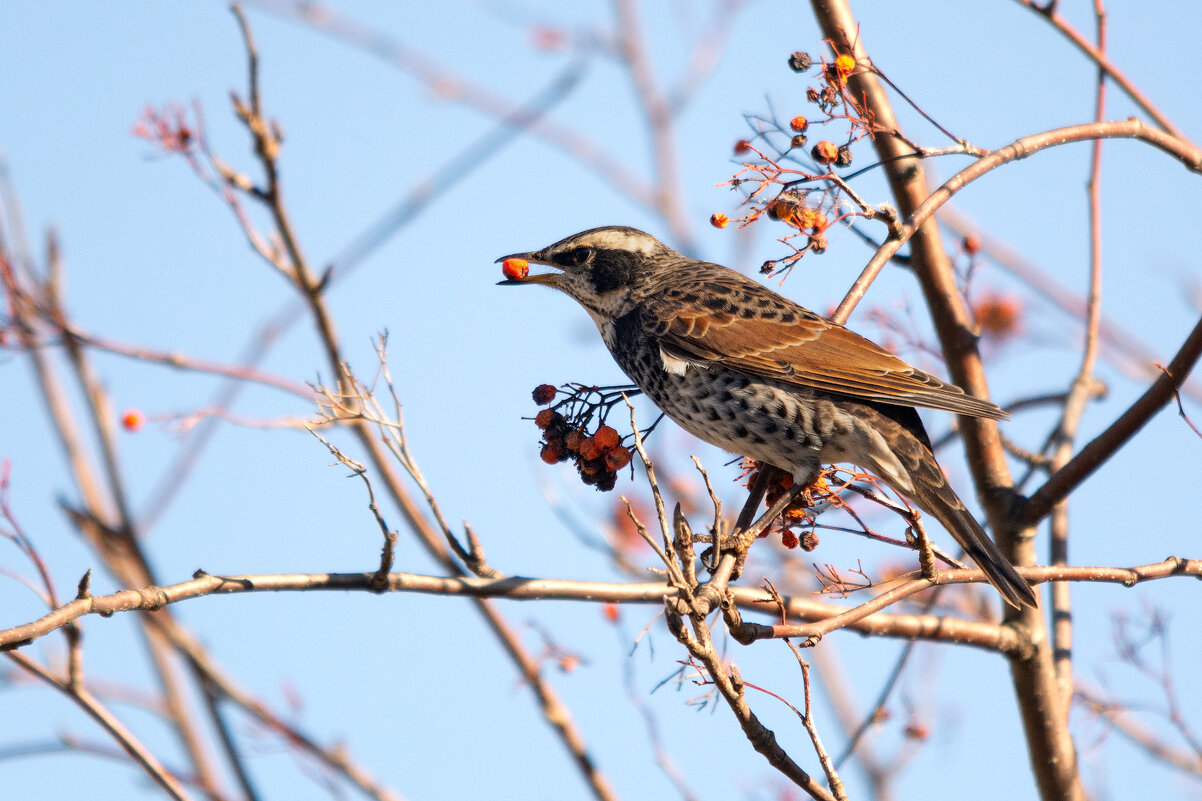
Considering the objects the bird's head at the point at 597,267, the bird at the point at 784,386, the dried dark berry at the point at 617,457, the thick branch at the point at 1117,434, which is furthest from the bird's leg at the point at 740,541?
the bird's head at the point at 597,267

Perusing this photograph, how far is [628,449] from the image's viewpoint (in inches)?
167

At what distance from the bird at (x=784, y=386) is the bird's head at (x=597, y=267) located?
0.07m

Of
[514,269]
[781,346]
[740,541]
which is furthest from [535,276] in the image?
[740,541]

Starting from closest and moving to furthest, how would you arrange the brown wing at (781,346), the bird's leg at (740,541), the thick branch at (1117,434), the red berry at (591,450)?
the bird's leg at (740,541) → the thick branch at (1117,434) → the red berry at (591,450) → the brown wing at (781,346)

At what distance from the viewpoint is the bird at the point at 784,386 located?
4609 millimetres

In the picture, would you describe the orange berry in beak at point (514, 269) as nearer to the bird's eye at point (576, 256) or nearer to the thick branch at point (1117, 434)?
the bird's eye at point (576, 256)

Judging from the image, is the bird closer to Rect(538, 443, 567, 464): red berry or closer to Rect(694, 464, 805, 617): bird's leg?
Rect(694, 464, 805, 617): bird's leg

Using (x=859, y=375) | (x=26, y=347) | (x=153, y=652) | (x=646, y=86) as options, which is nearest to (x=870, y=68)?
(x=859, y=375)

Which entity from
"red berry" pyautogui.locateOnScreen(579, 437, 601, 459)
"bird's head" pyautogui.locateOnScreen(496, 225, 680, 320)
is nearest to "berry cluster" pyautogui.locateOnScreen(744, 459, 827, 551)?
"red berry" pyautogui.locateOnScreen(579, 437, 601, 459)

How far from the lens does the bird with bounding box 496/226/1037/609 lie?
4.61 m

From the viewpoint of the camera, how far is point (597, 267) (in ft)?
19.7

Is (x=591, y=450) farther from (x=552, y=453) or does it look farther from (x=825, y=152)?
(x=825, y=152)

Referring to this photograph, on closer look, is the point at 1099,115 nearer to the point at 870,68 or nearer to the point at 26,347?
the point at 870,68

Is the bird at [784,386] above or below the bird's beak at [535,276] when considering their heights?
below
